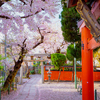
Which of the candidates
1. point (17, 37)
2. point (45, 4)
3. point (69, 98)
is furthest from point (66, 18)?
point (69, 98)

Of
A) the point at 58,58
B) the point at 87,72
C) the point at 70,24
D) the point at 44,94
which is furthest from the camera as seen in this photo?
the point at 58,58

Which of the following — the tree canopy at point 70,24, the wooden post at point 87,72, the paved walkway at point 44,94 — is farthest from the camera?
the tree canopy at point 70,24

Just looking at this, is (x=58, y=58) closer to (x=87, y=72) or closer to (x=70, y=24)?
(x=70, y=24)

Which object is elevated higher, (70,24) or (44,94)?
(70,24)

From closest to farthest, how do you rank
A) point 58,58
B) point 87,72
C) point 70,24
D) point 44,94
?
point 87,72
point 44,94
point 70,24
point 58,58

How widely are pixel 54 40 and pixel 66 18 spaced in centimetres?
834

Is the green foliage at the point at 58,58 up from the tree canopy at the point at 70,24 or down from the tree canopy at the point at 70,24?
down

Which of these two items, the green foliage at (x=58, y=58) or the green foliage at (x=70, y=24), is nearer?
the green foliage at (x=70, y=24)

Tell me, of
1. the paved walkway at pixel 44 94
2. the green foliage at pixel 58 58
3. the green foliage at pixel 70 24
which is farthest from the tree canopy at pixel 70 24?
the paved walkway at pixel 44 94

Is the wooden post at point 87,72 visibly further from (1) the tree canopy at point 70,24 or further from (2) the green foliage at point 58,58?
(2) the green foliage at point 58,58

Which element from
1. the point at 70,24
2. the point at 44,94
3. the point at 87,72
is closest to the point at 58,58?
the point at 70,24

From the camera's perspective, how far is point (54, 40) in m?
17.3

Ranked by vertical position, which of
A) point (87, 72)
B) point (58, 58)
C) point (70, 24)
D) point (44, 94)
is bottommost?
point (44, 94)

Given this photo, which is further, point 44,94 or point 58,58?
point 58,58
